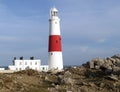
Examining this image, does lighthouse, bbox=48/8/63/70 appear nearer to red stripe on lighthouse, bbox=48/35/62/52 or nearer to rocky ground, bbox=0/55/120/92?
red stripe on lighthouse, bbox=48/35/62/52

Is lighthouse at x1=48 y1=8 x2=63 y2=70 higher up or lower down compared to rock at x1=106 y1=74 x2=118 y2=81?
higher up

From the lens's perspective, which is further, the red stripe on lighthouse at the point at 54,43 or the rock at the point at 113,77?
the red stripe on lighthouse at the point at 54,43

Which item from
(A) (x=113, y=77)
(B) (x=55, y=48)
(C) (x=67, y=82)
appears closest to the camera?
(C) (x=67, y=82)

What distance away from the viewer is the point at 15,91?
24.6m

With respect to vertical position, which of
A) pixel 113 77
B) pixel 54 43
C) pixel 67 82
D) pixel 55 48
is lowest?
pixel 67 82

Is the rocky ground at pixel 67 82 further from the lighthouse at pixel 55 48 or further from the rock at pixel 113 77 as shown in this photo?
the lighthouse at pixel 55 48

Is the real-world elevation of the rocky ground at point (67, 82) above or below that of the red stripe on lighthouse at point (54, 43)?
below

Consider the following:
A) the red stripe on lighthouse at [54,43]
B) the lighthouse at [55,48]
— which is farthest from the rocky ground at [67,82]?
the red stripe on lighthouse at [54,43]

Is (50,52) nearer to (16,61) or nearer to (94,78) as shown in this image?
(16,61)

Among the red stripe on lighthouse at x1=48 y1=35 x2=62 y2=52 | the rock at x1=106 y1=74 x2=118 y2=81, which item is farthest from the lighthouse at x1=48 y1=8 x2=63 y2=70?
the rock at x1=106 y1=74 x2=118 y2=81

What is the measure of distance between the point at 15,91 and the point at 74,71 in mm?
11095

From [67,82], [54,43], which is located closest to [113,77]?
[67,82]

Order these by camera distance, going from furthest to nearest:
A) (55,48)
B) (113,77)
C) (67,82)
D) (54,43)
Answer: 1. (55,48)
2. (54,43)
3. (113,77)
4. (67,82)

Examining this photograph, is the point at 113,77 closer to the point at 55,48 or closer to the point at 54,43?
the point at 54,43
